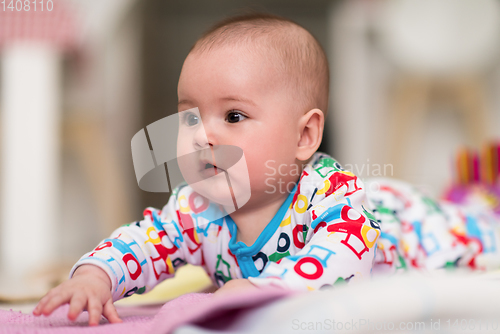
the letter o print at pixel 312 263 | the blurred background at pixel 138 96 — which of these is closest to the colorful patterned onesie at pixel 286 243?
the letter o print at pixel 312 263

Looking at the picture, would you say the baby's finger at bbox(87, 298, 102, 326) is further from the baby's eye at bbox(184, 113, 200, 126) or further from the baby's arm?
the baby's eye at bbox(184, 113, 200, 126)

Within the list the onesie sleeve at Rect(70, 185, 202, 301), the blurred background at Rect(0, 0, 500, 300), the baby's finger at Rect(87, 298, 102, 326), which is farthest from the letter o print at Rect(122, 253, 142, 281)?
the blurred background at Rect(0, 0, 500, 300)

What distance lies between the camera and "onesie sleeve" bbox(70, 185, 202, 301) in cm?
56

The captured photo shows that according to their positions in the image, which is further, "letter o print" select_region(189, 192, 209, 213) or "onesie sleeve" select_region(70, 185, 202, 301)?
"letter o print" select_region(189, 192, 209, 213)

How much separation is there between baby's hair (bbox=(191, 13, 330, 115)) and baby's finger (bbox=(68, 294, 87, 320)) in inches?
13.4

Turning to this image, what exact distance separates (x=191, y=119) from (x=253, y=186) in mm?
121

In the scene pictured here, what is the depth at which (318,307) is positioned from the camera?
29 centimetres

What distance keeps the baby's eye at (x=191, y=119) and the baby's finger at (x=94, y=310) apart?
0.81ft

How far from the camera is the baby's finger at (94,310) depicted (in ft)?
1.47

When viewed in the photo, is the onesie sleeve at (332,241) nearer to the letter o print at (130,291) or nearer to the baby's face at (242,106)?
the baby's face at (242,106)

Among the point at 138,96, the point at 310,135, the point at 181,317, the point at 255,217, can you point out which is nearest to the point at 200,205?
the point at 255,217

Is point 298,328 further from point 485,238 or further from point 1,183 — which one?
point 1,183

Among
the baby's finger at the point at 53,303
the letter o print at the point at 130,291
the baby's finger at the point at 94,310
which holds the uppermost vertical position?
the baby's finger at the point at 53,303

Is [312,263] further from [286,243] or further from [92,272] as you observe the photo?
[92,272]
